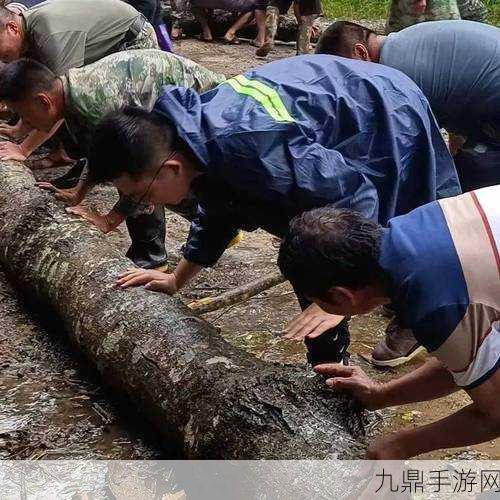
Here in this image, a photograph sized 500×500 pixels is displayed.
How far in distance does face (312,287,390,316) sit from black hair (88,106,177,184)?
0.90 m

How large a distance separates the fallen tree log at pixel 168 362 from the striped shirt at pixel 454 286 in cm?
54

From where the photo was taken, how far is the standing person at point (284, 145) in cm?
250

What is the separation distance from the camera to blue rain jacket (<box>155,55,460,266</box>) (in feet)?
8.18

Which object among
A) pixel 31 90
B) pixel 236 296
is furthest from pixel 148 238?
pixel 31 90

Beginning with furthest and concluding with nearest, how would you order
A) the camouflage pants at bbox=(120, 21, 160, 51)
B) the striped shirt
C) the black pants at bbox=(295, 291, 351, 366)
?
the camouflage pants at bbox=(120, 21, 160, 51), the black pants at bbox=(295, 291, 351, 366), the striped shirt

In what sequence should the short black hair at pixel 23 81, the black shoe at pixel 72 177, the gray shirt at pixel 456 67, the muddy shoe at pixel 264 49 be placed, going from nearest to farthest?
the gray shirt at pixel 456 67 → the short black hair at pixel 23 81 → the black shoe at pixel 72 177 → the muddy shoe at pixel 264 49

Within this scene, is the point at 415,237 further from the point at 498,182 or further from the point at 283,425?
the point at 498,182

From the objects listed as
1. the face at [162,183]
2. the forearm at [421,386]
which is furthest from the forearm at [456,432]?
the face at [162,183]

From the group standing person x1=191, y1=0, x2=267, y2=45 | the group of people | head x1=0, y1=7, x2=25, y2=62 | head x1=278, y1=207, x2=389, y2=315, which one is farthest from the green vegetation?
head x1=278, y1=207, x2=389, y2=315

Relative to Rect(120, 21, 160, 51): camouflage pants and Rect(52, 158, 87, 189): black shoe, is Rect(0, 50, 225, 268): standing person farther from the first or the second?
Rect(52, 158, 87, 189): black shoe

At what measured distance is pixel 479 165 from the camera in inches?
144

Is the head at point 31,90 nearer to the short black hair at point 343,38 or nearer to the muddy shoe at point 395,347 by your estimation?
the short black hair at point 343,38

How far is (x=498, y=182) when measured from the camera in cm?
368

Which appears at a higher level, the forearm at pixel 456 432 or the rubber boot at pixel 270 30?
the forearm at pixel 456 432
